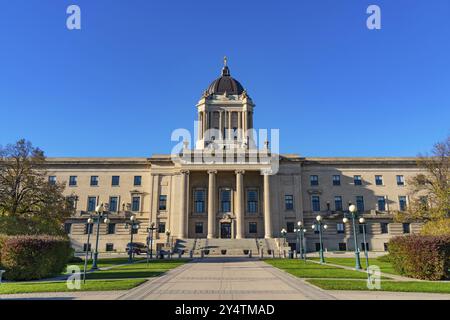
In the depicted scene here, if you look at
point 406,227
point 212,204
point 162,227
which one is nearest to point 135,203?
point 162,227

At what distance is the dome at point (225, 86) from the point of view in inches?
2997

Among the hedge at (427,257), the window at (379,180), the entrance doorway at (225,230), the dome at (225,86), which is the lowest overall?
the hedge at (427,257)

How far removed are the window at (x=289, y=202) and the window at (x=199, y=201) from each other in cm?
1484

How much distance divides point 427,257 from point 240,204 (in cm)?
4003

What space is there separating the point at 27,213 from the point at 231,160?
1380 inches

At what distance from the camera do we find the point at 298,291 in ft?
44.9

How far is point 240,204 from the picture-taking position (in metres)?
57.9

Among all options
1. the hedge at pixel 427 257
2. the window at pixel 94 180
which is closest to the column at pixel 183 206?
the window at pixel 94 180

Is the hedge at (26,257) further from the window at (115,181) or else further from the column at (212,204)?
the window at (115,181)

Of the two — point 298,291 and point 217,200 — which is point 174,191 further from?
point 298,291

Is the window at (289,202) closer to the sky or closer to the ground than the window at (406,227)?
closer to the sky

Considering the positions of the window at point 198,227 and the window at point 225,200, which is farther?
the window at point 225,200
